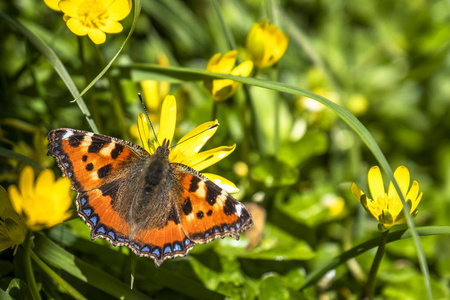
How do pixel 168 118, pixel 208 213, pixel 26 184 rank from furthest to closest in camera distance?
pixel 168 118 < pixel 208 213 < pixel 26 184

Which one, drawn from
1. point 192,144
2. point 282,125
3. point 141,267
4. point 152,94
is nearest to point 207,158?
point 192,144

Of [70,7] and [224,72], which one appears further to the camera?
[224,72]

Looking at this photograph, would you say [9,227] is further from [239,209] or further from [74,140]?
[239,209]

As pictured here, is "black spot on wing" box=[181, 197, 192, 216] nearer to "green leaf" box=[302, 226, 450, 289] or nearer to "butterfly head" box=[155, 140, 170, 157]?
"butterfly head" box=[155, 140, 170, 157]

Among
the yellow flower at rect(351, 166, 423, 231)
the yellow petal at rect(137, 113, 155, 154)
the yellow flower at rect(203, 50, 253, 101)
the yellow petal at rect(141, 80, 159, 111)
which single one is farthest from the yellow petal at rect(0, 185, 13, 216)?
the yellow flower at rect(351, 166, 423, 231)

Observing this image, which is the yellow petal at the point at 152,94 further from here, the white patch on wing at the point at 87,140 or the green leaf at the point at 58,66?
the white patch on wing at the point at 87,140
